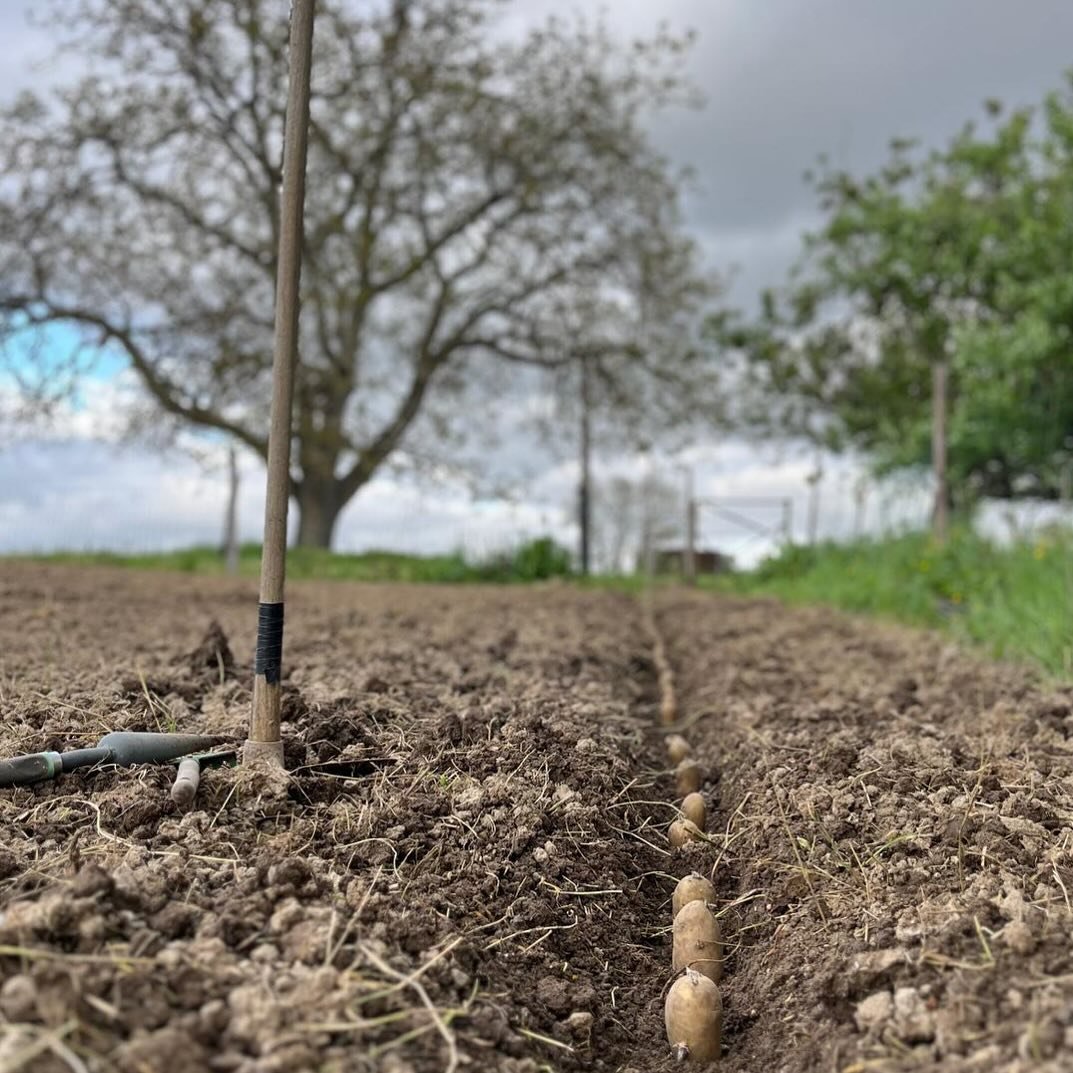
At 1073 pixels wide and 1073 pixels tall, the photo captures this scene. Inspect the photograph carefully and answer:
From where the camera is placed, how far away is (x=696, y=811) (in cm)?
318

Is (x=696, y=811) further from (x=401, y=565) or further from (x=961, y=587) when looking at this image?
(x=401, y=565)

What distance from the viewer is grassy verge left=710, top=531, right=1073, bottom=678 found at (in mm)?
5500

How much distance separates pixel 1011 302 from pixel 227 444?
12.9 meters

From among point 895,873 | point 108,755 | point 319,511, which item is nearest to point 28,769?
point 108,755

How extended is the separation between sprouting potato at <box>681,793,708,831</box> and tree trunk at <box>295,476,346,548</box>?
48.2 feet

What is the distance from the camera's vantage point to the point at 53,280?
50.8 ft

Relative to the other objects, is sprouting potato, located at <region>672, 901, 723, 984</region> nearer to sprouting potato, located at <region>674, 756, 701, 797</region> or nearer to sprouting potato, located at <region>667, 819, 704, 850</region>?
sprouting potato, located at <region>667, 819, 704, 850</region>

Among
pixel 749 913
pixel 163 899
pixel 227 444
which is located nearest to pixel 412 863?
pixel 163 899

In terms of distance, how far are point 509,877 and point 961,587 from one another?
6.50 metres

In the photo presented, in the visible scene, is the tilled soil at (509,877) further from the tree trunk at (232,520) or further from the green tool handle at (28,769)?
the tree trunk at (232,520)

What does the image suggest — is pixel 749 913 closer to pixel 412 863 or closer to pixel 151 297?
pixel 412 863

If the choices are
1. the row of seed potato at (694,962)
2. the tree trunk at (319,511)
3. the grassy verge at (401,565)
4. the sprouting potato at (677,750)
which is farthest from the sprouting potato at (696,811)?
the tree trunk at (319,511)

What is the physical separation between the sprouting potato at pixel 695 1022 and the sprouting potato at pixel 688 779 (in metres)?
1.42

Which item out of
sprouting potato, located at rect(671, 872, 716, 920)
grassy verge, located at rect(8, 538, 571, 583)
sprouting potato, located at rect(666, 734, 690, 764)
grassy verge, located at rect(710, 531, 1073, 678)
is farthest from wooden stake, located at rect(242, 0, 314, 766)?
grassy verge, located at rect(8, 538, 571, 583)
